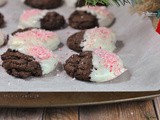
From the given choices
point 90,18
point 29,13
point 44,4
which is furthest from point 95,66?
point 44,4

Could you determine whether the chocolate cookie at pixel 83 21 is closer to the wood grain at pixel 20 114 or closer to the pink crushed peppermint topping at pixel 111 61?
the pink crushed peppermint topping at pixel 111 61

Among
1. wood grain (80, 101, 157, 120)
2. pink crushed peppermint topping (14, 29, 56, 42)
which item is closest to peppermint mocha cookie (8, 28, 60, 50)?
pink crushed peppermint topping (14, 29, 56, 42)

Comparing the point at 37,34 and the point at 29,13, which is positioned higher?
the point at 29,13

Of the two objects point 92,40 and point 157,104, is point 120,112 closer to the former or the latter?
point 157,104

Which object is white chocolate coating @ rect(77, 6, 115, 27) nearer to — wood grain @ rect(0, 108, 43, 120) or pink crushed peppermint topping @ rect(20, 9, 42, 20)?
pink crushed peppermint topping @ rect(20, 9, 42, 20)

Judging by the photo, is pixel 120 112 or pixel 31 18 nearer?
pixel 120 112

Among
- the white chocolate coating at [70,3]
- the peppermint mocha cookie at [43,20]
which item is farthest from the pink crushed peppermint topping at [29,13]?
the white chocolate coating at [70,3]
